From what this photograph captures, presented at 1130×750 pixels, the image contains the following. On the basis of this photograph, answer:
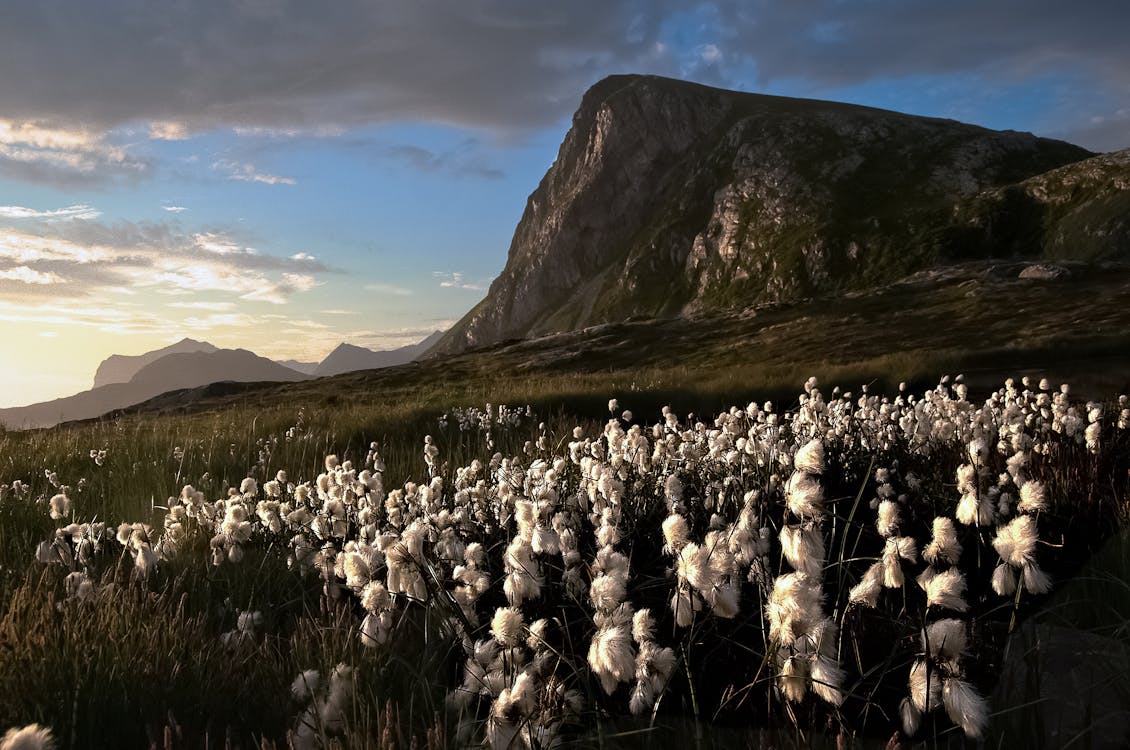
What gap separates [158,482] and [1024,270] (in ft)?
204

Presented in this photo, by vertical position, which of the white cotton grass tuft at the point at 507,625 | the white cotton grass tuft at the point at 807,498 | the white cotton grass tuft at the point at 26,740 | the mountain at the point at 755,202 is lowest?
the white cotton grass tuft at the point at 507,625

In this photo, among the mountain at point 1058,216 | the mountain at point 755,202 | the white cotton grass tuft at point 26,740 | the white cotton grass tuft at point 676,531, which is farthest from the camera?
the mountain at point 755,202

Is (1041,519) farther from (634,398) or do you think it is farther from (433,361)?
(433,361)

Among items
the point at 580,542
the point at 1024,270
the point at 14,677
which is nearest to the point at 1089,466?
the point at 580,542

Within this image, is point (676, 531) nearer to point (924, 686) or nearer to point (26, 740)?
point (924, 686)

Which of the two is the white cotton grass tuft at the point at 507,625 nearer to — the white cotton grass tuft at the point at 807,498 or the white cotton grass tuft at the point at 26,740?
the white cotton grass tuft at the point at 807,498

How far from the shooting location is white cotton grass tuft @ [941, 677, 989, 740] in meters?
1.88

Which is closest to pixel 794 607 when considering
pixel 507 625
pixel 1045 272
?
pixel 507 625

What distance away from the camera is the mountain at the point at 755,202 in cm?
10869

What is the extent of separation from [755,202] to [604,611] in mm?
145968

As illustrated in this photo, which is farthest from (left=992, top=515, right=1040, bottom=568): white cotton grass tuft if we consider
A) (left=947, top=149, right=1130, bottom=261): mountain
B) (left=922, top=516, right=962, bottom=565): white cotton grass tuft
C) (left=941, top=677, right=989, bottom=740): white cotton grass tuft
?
(left=947, top=149, right=1130, bottom=261): mountain

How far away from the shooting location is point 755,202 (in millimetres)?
140125

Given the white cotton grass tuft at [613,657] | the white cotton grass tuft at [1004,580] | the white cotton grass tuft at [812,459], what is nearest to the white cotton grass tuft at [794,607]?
the white cotton grass tuft at [613,657]

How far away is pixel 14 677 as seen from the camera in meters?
2.94
